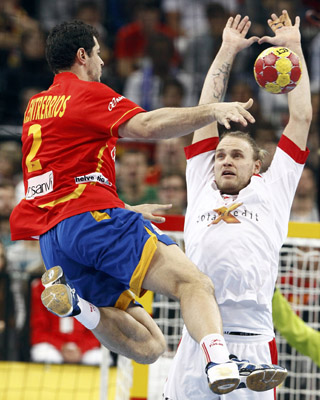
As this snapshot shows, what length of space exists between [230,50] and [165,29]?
5972mm

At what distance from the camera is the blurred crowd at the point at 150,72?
7.69 metres

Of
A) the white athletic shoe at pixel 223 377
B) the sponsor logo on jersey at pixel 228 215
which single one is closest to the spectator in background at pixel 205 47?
the sponsor logo on jersey at pixel 228 215

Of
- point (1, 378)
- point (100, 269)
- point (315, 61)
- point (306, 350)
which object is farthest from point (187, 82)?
point (100, 269)

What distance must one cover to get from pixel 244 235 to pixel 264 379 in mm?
999

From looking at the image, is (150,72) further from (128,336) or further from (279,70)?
(128,336)

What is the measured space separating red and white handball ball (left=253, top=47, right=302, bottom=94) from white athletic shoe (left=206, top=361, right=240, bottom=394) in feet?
5.86

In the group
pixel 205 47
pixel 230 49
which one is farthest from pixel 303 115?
pixel 205 47

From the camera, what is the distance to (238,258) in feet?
14.3

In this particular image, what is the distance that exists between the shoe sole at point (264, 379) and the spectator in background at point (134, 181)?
417 cm

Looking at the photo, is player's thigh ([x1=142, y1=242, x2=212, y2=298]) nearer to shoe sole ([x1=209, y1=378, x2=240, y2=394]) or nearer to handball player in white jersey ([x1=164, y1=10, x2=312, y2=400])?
handball player in white jersey ([x1=164, y1=10, x2=312, y2=400])

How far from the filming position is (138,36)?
34.3ft

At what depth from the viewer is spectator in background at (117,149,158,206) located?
7887 millimetres

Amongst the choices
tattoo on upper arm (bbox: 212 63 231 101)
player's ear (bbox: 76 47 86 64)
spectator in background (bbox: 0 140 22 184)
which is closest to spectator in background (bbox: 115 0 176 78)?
spectator in background (bbox: 0 140 22 184)

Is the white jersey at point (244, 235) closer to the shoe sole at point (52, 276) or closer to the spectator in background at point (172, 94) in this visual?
the shoe sole at point (52, 276)
